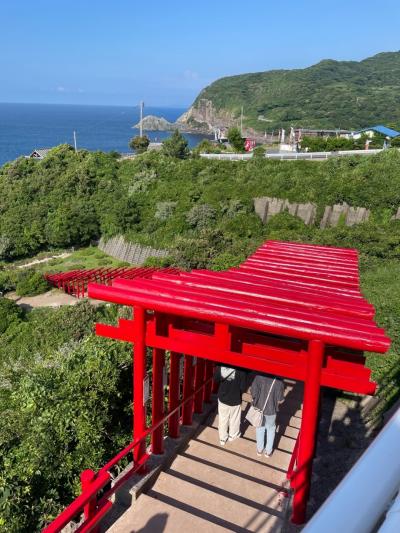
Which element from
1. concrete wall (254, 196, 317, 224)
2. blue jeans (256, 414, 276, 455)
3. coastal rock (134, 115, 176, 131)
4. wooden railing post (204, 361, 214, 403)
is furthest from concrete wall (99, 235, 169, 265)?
coastal rock (134, 115, 176, 131)

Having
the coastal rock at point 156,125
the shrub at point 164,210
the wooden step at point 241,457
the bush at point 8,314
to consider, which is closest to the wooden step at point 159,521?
the wooden step at point 241,457

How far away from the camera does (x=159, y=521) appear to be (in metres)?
4.70

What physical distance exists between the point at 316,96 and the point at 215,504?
4687 inches

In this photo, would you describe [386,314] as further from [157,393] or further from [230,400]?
[157,393]

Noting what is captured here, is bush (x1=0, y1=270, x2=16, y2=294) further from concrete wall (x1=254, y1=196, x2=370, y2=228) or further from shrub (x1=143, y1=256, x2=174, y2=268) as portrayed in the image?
concrete wall (x1=254, y1=196, x2=370, y2=228)

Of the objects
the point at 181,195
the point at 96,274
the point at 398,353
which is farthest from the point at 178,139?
the point at 398,353

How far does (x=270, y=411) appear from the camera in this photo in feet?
19.3

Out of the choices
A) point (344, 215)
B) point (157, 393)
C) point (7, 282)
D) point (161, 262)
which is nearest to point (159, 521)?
point (157, 393)

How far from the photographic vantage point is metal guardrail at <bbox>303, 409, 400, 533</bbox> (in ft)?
3.74

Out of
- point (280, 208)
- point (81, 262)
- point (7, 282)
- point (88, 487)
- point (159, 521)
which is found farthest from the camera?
point (81, 262)

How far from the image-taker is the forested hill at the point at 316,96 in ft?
305

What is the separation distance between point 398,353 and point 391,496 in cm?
1010

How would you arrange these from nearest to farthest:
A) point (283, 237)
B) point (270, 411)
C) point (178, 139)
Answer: point (270, 411), point (283, 237), point (178, 139)

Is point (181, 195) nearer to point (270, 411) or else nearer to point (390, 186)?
point (390, 186)
